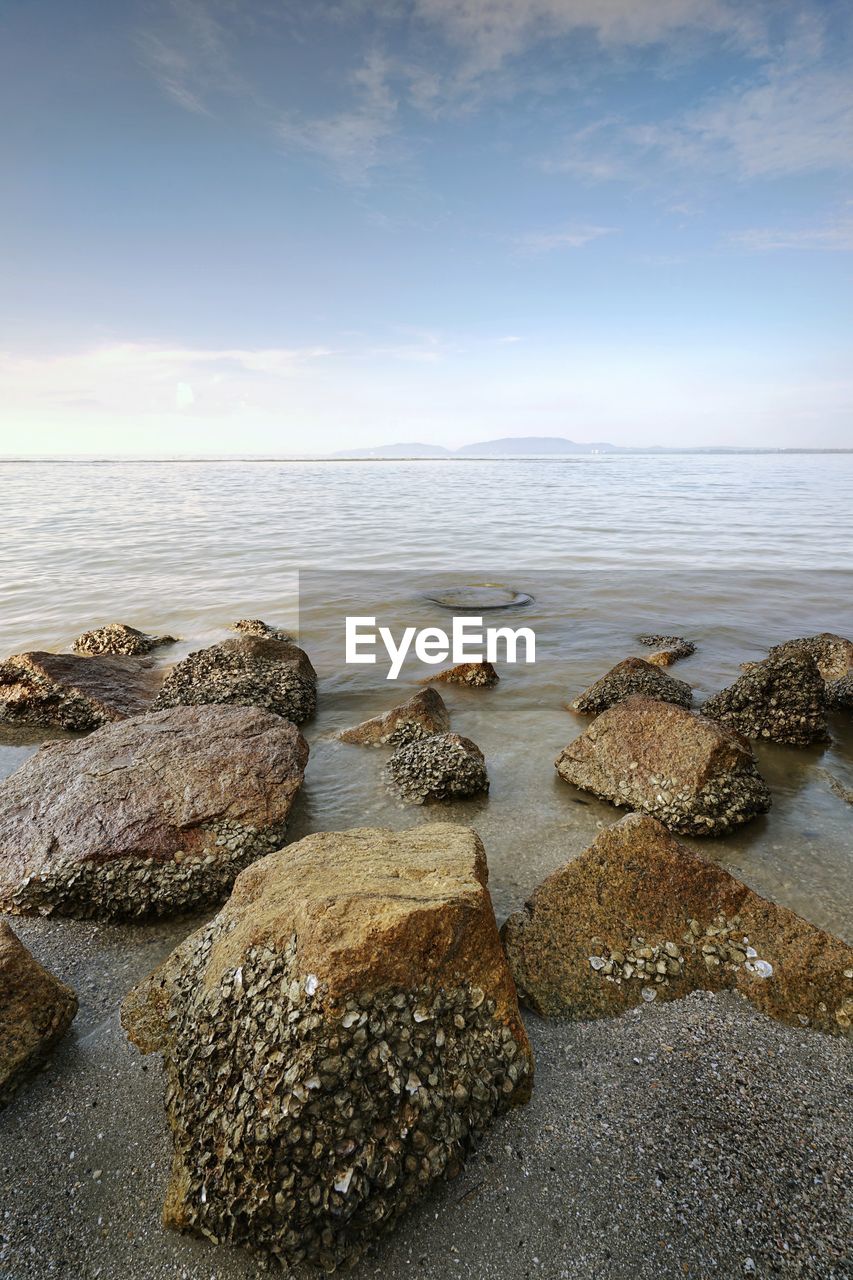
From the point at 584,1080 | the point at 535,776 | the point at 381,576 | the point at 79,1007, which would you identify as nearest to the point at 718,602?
the point at 381,576

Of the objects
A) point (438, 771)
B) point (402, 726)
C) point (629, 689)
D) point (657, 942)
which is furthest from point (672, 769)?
point (402, 726)

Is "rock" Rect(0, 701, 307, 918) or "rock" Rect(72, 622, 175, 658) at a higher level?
"rock" Rect(0, 701, 307, 918)

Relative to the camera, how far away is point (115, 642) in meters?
10.3

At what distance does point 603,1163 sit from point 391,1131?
853 mm

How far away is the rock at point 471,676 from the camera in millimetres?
8594

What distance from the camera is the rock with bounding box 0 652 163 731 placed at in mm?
7070

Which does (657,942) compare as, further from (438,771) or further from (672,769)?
(438,771)

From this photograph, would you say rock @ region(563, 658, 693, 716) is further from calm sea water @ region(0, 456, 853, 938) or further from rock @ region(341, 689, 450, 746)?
rock @ region(341, 689, 450, 746)

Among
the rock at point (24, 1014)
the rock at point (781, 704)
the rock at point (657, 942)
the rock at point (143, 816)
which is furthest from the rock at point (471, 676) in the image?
the rock at point (24, 1014)

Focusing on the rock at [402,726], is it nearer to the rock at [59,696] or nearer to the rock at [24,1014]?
the rock at [59,696]

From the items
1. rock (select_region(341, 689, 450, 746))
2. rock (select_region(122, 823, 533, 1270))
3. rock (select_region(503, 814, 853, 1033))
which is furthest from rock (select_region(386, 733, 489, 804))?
rock (select_region(122, 823, 533, 1270))

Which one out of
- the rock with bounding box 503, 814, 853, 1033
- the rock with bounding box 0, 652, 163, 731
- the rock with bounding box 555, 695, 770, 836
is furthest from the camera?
the rock with bounding box 0, 652, 163, 731

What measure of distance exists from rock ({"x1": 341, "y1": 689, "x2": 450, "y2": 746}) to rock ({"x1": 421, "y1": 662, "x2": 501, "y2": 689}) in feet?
5.19

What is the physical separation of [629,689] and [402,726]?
284 centimetres
